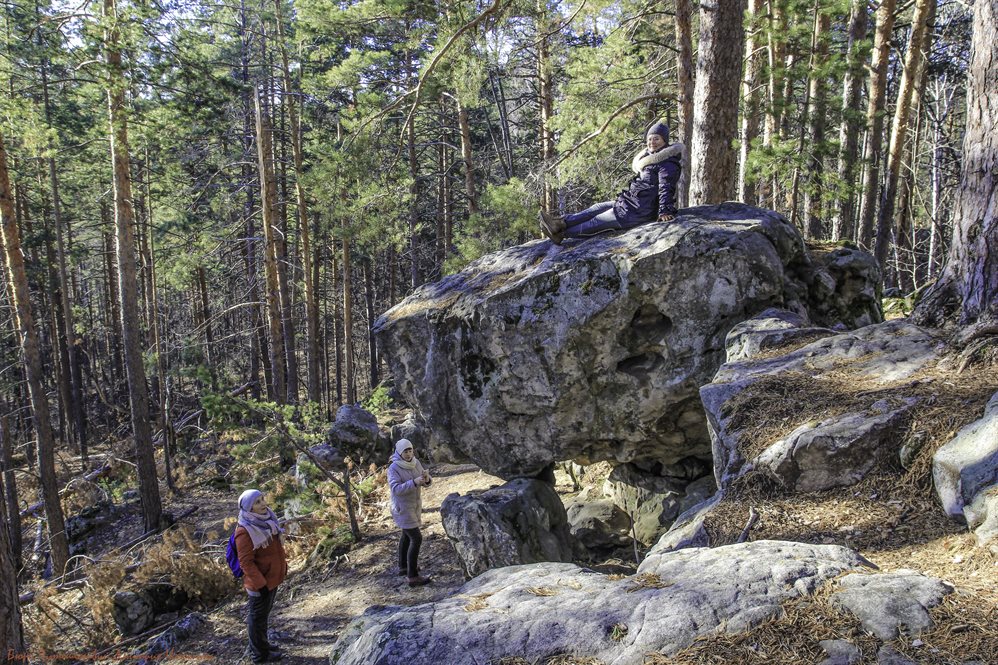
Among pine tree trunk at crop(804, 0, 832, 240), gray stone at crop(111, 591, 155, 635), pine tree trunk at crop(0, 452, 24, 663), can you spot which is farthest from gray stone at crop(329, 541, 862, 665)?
pine tree trunk at crop(804, 0, 832, 240)

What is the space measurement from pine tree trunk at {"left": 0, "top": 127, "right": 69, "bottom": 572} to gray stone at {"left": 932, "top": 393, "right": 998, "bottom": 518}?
40.1ft

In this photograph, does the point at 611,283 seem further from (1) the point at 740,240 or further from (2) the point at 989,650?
(2) the point at 989,650

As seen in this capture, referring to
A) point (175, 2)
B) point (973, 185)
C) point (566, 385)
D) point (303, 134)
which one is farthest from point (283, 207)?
point (973, 185)

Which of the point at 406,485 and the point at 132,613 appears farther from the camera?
the point at 132,613

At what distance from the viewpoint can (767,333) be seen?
561 centimetres

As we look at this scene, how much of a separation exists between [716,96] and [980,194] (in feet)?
12.3

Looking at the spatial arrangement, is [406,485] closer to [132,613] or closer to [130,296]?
[132,613]

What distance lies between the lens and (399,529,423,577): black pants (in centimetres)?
661

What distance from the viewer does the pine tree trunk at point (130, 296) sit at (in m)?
10.3

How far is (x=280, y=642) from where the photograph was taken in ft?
20.3

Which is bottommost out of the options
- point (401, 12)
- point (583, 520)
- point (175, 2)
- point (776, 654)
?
point (583, 520)

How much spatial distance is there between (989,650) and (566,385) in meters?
4.90

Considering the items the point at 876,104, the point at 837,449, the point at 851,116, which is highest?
the point at 876,104

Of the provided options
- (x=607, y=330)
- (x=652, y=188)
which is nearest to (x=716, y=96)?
(x=652, y=188)
